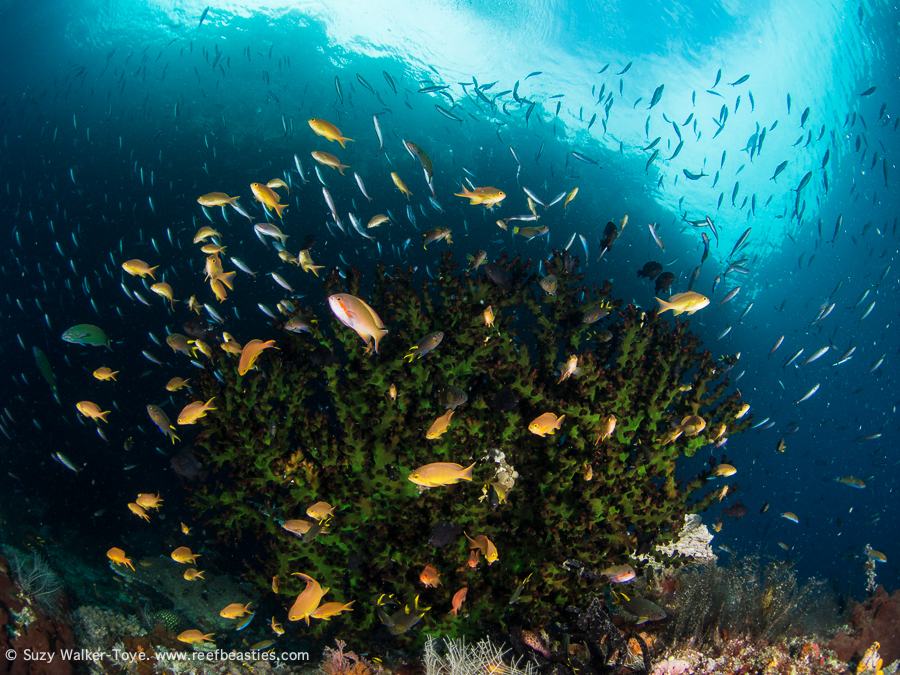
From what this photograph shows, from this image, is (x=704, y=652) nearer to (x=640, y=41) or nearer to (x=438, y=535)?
(x=438, y=535)

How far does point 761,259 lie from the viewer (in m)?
31.0

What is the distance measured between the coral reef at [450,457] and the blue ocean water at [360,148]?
7461 mm

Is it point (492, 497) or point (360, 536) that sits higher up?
point (492, 497)

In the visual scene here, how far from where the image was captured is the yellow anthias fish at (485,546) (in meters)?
3.30

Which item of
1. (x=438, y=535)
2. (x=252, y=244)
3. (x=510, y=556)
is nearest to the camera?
(x=438, y=535)

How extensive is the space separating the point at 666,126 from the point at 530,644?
97.6ft

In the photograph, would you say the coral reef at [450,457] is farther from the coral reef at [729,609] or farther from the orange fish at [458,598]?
the coral reef at [729,609]

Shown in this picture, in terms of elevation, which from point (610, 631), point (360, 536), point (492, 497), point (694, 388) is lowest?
point (360, 536)

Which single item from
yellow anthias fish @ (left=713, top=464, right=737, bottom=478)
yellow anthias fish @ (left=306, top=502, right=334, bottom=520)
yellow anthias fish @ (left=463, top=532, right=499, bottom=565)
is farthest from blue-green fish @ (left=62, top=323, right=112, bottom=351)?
yellow anthias fish @ (left=713, top=464, right=737, bottom=478)

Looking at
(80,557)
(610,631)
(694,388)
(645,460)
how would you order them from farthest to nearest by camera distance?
(80,557) → (694,388) → (645,460) → (610,631)

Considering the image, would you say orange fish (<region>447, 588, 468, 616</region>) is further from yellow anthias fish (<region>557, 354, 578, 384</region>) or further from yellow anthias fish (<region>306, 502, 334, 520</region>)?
yellow anthias fish (<region>557, 354, 578, 384</region>)

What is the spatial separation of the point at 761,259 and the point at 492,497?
38272mm

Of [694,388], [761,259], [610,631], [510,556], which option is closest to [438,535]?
[510,556]

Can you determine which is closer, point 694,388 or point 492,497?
point 492,497
